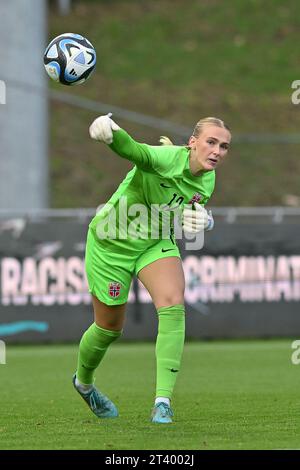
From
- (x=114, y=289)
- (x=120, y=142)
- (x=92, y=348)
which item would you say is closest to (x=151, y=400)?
(x=92, y=348)

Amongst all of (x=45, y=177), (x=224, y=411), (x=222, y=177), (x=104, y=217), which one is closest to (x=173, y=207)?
(x=104, y=217)

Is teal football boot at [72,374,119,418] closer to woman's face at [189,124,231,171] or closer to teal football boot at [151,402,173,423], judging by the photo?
teal football boot at [151,402,173,423]

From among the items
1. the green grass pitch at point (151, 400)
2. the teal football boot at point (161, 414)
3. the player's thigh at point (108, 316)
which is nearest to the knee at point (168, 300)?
the player's thigh at point (108, 316)

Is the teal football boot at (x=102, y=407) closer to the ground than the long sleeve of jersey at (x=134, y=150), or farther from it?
closer to the ground

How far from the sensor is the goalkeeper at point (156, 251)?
8234 mm

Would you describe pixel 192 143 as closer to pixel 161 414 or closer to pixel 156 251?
pixel 156 251

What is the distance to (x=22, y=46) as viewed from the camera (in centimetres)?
2105

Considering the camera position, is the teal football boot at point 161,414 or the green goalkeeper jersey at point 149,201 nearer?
the teal football boot at point 161,414

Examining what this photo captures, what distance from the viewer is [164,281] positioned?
27.5 ft

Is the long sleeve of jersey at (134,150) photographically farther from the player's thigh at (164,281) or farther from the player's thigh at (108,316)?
the player's thigh at (108,316)

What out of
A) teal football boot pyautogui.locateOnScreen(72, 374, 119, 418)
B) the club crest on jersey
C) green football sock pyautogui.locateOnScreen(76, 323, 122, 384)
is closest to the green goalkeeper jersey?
the club crest on jersey

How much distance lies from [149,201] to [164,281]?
620mm

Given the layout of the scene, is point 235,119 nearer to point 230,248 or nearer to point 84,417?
point 230,248

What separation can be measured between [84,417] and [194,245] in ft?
28.2
